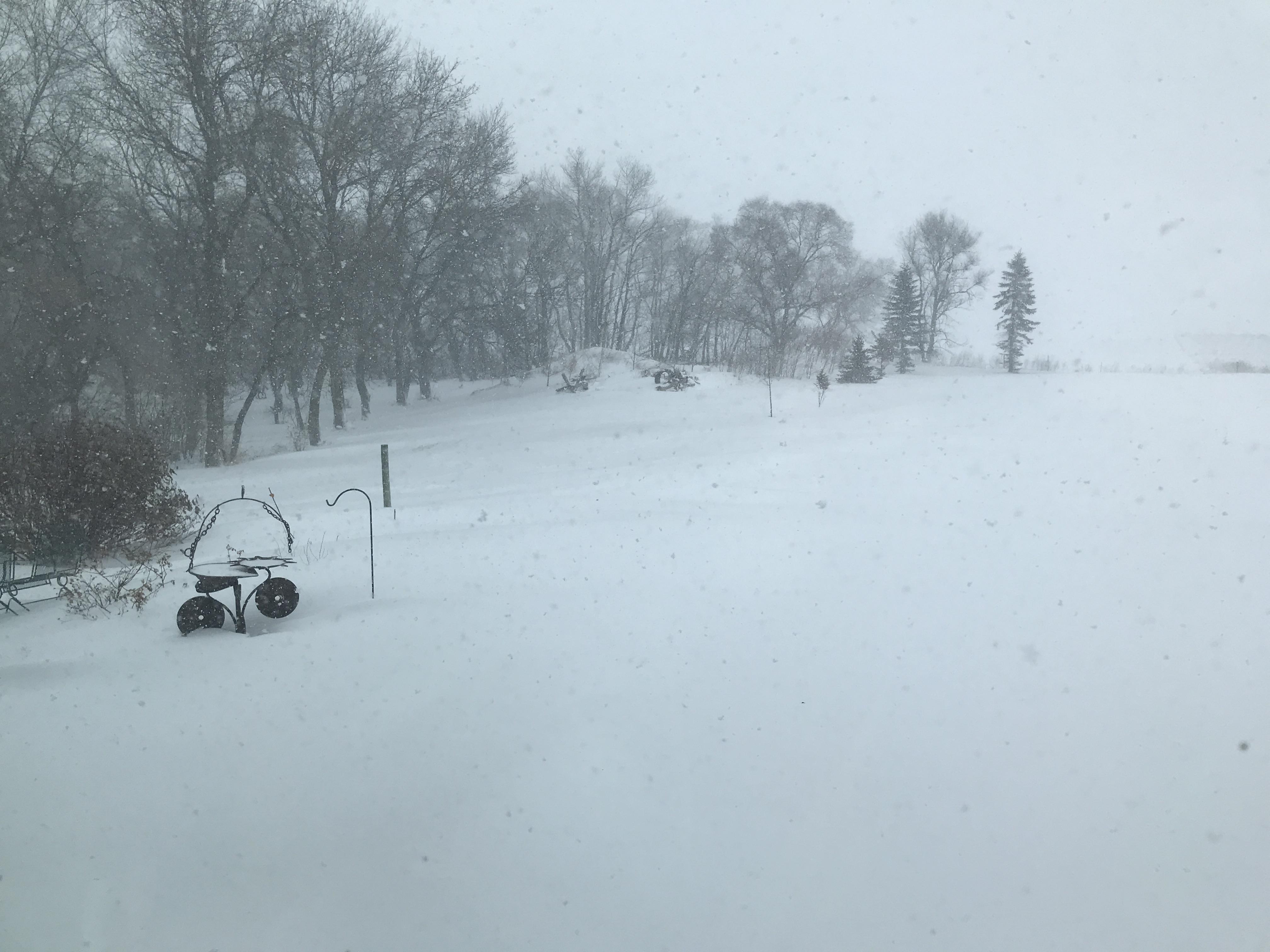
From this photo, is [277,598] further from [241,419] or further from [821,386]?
[821,386]

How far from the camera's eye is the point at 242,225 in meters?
19.9

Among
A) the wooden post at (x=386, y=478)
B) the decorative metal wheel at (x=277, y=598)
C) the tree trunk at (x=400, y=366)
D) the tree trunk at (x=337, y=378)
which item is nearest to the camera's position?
the decorative metal wheel at (x=277, y=598)

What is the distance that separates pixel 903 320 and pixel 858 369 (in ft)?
11.2

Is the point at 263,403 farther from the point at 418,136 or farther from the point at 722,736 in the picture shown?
the point at 722,736

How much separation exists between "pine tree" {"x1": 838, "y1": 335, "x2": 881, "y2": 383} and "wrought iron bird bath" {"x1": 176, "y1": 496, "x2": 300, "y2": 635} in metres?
22.4

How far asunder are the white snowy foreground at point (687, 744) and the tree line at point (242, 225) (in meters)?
9.38

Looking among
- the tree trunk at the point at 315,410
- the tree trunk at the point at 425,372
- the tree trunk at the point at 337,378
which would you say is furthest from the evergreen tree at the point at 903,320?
the tree trunk at the point at 315,410

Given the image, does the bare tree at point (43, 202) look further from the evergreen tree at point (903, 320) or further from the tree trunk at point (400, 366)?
the evergreen tree at point (903, 320)

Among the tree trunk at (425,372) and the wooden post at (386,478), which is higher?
the tree trunk at (425,372)

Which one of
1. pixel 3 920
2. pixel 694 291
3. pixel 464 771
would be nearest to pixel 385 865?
pixel 464 771

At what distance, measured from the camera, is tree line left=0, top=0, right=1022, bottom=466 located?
685 inches

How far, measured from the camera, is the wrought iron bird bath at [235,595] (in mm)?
6324

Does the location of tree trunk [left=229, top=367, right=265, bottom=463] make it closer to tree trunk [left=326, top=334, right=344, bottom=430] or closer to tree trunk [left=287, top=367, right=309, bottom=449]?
tree trunk [left=287, top=367, right=309, bottom=449]

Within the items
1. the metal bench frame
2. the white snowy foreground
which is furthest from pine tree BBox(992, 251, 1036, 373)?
the metal bench frame
